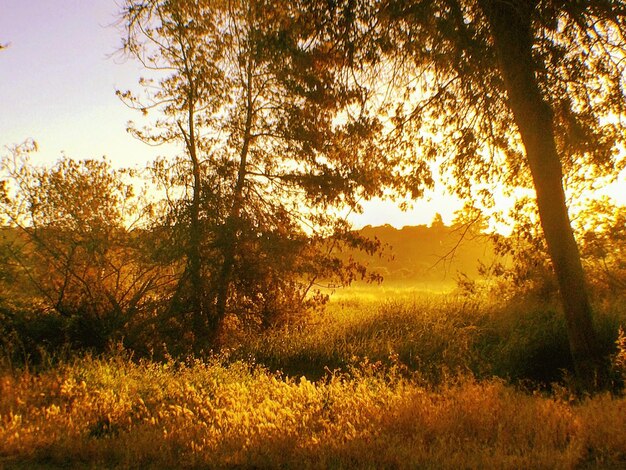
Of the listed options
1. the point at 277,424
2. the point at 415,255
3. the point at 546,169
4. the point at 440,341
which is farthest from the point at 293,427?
the point at 415,255

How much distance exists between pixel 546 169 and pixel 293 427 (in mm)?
5608

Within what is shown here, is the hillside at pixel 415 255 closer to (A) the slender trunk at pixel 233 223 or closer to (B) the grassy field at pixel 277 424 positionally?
(A) the slender trunk at pixel 233 223

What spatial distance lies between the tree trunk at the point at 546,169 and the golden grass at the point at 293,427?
1873 mm

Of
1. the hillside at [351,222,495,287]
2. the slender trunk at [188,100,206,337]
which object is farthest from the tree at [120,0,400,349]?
the hillside at [351,222,495,287]

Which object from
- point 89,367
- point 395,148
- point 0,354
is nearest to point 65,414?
point 89,367

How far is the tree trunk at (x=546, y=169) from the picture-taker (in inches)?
293

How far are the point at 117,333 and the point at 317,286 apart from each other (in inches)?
234

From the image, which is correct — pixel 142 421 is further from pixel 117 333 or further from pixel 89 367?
pixel 117 333

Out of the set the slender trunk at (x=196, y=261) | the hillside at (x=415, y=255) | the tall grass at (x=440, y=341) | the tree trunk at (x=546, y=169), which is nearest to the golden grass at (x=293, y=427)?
the tree trunk at (x=546, y=169)

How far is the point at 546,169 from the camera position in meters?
7.50

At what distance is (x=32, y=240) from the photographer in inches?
408

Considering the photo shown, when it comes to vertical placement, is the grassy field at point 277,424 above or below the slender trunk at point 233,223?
below

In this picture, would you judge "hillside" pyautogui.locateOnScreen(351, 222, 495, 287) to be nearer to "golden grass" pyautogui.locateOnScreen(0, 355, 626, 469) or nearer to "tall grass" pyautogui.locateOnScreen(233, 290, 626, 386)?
"tall grass" pyautogui.locateOnScreen(233, 290, 626, 386)

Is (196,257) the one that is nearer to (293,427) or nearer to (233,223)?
(233,223)
